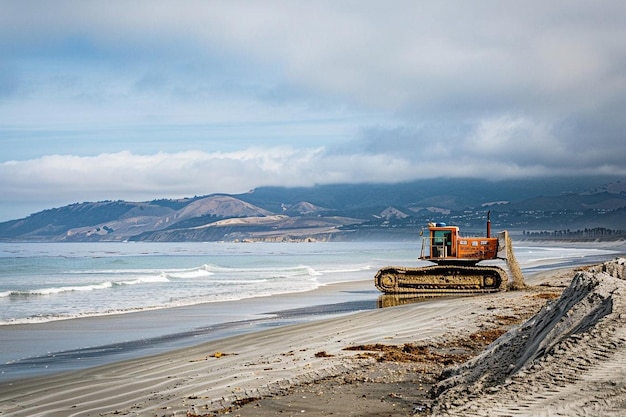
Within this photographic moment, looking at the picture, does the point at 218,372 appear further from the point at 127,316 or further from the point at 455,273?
the point at 455,273

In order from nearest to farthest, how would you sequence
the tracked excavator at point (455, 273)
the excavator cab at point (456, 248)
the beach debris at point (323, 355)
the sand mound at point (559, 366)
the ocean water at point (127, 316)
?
the sand mound at point (559, 366) → the beach debris at point (323, 355) → the ocean water at point (127, 316) → the tracked excavator at point (455, 273) → the excavator cab at point (456, 248)

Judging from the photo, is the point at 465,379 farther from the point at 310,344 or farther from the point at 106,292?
the point at 106,292

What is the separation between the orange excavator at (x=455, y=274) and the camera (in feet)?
90.3

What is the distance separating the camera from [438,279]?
1095 inches

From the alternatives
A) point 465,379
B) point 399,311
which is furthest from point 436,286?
point 465,379

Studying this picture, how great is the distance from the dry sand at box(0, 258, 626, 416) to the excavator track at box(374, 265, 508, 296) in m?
13.5

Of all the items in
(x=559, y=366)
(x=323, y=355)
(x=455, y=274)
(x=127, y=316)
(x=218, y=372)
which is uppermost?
(x=559, y=366)

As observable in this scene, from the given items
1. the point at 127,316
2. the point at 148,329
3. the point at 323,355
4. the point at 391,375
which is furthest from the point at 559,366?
the point at 127,316

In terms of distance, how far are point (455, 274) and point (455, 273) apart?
4cm

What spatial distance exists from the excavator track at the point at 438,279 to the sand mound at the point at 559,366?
19.1 metres

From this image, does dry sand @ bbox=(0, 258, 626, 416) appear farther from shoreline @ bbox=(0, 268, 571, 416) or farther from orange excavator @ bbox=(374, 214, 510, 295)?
orange excavator @ bbox=(374, 214, 510, 295)

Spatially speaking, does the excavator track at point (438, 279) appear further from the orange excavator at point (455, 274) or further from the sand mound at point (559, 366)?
the sand mound at point (559, 366)

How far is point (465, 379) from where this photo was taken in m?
7.74

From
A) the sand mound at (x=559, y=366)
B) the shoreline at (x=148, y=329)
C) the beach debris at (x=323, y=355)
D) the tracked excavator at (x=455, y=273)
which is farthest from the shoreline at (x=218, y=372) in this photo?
the tracked excavator at (x=455, y=273)
